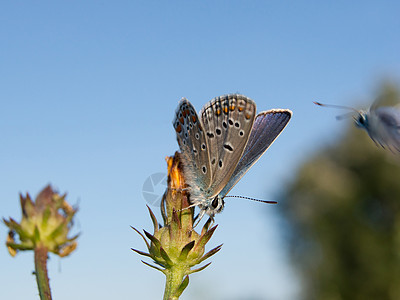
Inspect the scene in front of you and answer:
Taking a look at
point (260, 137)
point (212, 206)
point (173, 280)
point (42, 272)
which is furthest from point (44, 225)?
point (260, 137)

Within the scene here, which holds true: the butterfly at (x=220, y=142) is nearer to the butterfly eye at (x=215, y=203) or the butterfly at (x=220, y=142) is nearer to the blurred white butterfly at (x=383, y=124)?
the butterfly eye at (x=215, y=203)

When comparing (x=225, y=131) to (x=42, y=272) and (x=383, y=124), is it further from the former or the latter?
(x=383, y=124)

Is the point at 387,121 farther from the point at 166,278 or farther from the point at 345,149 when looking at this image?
the point at 345,149

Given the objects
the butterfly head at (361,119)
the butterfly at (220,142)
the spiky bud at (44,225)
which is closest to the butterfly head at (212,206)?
the butterfly at (220,142)

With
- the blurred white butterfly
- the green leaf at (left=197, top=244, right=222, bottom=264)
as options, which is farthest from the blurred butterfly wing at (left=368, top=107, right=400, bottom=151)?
the green leaf at (left=197, top=244, right=222, bottom=264)

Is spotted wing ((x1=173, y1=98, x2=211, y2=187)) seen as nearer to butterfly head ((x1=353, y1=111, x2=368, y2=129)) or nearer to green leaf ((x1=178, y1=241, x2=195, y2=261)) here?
green leaf ((x1=178, y1=241, x2=195, y2=261))

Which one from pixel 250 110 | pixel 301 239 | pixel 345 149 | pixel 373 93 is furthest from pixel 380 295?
pixel 250 110
